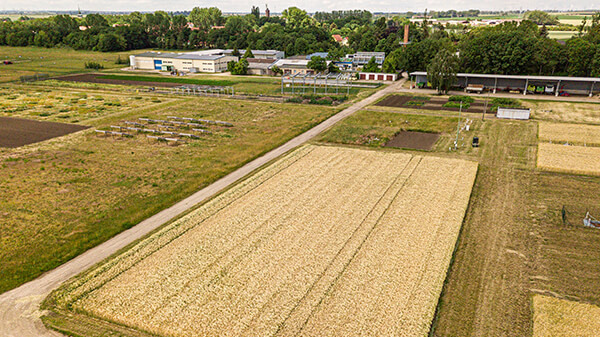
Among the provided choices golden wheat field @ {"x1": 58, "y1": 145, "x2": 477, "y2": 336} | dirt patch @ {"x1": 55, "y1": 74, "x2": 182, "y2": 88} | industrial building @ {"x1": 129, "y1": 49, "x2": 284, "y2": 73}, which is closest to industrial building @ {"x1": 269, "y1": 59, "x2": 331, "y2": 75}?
industrial building @ {"x1": 129, "y1": 49, "x2": 284, "y2": 73}

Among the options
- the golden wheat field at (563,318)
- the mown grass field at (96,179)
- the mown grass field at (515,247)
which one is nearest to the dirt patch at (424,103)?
the mown grass field at (96,179)

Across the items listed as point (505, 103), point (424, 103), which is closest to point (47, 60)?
point (424, 103)

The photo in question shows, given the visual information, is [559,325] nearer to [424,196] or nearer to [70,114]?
[424,196]

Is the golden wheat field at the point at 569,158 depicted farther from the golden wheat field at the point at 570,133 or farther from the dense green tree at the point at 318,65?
the dense green tree at the point at 318,65

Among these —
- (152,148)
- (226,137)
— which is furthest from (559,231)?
(152,148)

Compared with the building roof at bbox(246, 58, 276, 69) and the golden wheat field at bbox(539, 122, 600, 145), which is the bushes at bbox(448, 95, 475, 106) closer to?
the golden wheat field at bbox(539, 122, 600, 145)

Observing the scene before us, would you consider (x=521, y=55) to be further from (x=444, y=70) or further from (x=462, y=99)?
(x=462, y=99)

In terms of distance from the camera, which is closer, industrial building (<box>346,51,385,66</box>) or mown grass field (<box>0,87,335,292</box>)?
mown grass field (<box>0,87,335,292</box>)
